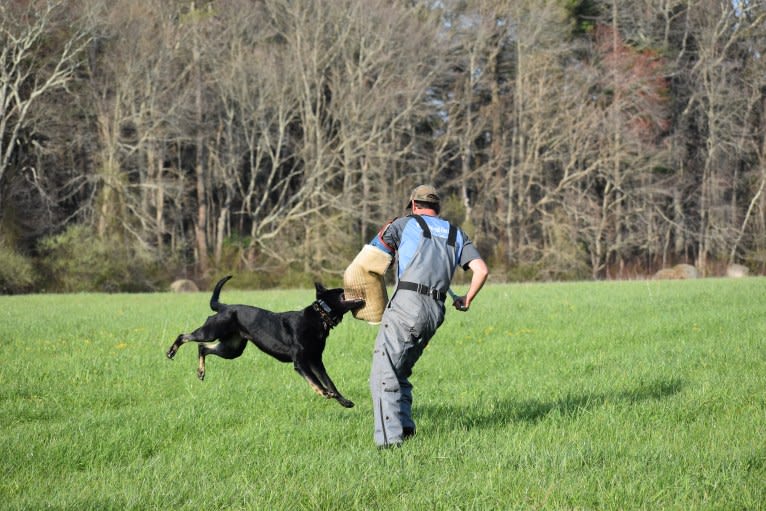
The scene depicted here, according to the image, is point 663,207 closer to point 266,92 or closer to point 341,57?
point 341,57

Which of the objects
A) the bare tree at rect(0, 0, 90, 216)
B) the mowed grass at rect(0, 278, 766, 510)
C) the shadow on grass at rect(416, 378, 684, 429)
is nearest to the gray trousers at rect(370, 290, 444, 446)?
the mowed grass at rect(0, 278, 766, 510)

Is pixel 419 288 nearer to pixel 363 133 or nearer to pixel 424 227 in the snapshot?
pixel 424 227

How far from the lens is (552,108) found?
46.1 meters

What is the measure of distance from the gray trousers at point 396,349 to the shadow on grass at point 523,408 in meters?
1.14

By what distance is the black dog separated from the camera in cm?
779

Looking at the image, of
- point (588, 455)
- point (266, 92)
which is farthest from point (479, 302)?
point (266, 92)

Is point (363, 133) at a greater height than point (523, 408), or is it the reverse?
point (363, 133)

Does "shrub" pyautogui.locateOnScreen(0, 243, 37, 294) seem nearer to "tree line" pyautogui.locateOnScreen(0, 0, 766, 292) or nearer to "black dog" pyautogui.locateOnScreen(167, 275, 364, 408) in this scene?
"tree line" pyautogui.locateOnScreen(0, 0, 766, 292)

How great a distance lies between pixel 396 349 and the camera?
6.93 m

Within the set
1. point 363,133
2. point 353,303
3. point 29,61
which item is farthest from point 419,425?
point 363,133

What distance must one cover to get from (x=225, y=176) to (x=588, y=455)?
3787 cm

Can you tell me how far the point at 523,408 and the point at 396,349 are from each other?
259cm

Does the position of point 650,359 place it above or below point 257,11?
below

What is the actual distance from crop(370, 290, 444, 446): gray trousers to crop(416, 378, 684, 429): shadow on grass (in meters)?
1.14
